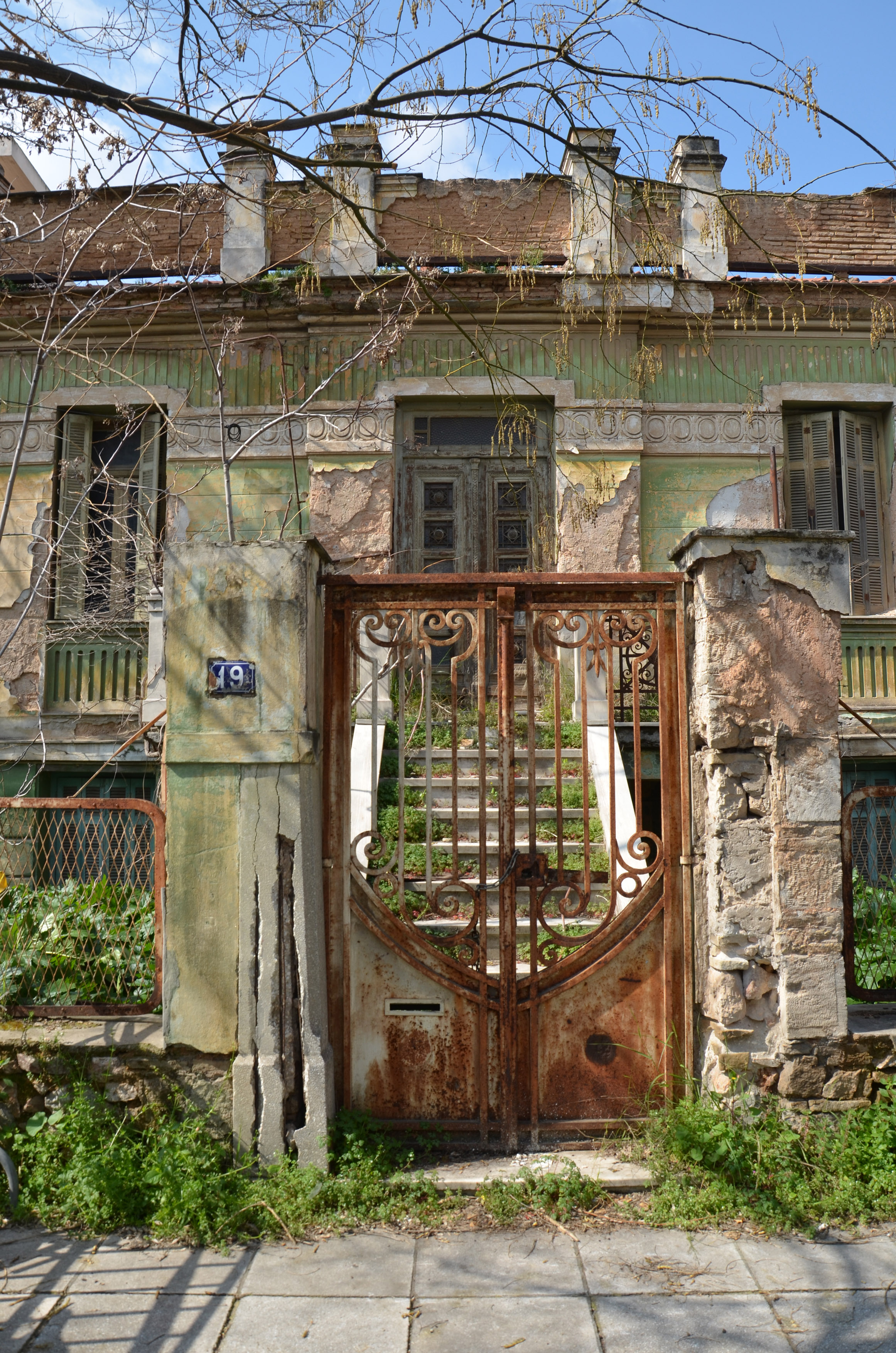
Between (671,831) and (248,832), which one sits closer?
(248,832)

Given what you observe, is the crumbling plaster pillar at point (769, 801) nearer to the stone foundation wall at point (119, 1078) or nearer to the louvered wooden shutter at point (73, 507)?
the stone foundation wall at point (119, 1078)

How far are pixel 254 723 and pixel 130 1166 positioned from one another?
180 cm

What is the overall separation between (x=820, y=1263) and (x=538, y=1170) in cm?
108

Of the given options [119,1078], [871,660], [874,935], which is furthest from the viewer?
[871,660]

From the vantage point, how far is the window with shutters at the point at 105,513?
30.1 feet

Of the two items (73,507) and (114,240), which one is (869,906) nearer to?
(73,507)

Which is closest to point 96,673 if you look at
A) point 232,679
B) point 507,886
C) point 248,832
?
point 232,679

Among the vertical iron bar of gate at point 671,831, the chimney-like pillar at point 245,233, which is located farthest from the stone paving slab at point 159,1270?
the chimney-like pillar at point 245,233

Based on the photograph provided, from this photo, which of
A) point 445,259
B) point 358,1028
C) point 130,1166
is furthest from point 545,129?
point 445,259

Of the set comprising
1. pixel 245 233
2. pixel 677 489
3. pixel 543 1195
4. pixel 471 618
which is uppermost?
pixel 245 233

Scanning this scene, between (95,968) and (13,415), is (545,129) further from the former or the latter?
(13,415)

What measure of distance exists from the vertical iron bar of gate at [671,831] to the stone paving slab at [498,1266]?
94 centimetres

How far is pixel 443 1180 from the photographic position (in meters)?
3.75

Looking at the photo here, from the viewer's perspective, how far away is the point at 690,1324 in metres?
2.92
